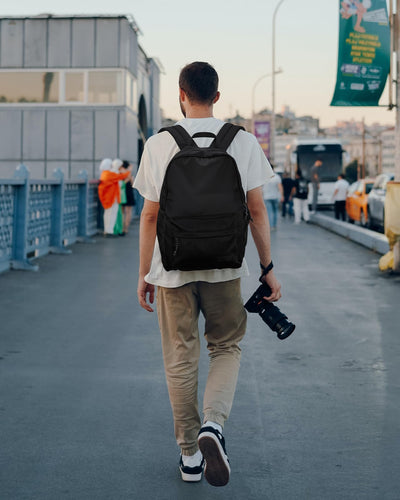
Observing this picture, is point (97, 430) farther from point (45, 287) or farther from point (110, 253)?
point (110, 253)

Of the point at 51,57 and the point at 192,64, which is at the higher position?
the point at 51,57

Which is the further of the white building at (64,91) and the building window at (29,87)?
the building window at (29,87)

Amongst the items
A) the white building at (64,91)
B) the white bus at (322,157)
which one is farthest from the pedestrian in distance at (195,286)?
the white bus at (322,157)

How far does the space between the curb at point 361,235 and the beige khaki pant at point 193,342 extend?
11.8m

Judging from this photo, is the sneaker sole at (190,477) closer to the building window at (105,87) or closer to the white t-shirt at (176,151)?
the white t-shirt at (176,151)

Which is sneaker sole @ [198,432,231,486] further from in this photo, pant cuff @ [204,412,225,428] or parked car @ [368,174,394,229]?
parked car @ [368,174,394,229]

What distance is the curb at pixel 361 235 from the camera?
15.9 m

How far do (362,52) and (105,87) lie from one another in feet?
49.1

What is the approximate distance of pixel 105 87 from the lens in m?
27.0

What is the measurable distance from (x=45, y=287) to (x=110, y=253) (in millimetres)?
4962

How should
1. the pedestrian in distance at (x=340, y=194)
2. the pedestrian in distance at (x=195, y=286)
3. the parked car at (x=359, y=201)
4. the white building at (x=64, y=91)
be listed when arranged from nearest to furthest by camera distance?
1. the pedestrian in distance at (x=195, y=286)
2. the parked car at (x=359, y=201)
3. the white building at (x=64, y=91)
4. the pedestrian in distance at (x=340, y=194)

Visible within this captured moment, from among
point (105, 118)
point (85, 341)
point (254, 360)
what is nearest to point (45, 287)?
point (85, 341)

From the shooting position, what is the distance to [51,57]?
27016 millimetres

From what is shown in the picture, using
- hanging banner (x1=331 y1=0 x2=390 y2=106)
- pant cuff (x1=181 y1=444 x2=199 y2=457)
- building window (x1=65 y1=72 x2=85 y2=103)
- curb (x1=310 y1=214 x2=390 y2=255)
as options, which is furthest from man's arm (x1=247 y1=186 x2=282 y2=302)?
building window (x1=65 y1=72 x2=85 y2=103)
